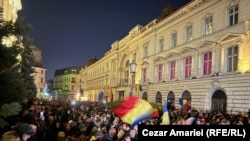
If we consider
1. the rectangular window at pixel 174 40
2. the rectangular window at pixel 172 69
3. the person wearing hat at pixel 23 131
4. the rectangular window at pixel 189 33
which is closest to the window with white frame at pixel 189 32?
the rectangular window at pixel 189 33

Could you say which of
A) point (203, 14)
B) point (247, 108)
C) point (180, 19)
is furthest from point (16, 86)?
point (180, 19)

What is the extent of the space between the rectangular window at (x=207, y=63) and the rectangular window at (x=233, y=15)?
394cm

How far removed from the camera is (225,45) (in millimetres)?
27188

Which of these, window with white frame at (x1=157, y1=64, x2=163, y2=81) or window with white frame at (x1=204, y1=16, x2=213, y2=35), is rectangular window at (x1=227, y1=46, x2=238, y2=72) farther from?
window with white frame at (x1=157, y1=64, x2=163, y2=81)

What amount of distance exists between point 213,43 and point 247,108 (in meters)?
7.57

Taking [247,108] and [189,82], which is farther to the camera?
[189,82]

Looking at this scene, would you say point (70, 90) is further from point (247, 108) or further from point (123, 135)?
point (123, 135)

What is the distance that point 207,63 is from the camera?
99.3 feet

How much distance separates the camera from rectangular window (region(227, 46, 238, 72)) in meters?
26.0

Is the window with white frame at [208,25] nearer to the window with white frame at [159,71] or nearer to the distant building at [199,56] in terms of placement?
the distant building at [199,56]

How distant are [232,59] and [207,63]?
13.1 ft

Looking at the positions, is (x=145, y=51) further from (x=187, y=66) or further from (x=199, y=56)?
(x=199, y=56)

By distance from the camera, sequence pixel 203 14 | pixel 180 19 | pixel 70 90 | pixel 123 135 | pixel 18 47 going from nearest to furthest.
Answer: pixel 18 47 < pixel 123 135 < pixel 203 14 < pixel 180 19 < pixel 70 90

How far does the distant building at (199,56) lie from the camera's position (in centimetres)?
2514
